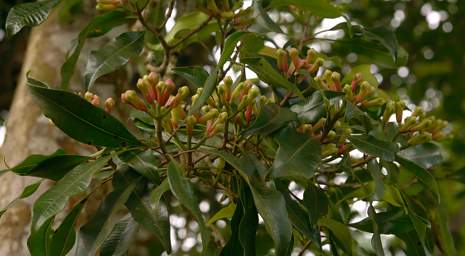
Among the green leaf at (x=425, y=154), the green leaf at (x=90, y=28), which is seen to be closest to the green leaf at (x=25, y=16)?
the green leaf at (x=90, y=28)

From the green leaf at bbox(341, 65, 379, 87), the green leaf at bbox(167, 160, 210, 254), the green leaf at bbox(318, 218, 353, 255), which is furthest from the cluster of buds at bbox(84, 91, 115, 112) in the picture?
the green leaf at bbox(341, 65, 379, 87)

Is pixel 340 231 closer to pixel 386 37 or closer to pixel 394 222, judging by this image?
pixel 394 222

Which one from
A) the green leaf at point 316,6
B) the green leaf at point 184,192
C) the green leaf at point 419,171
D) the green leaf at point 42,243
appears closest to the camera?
the green leaf at point 184,192

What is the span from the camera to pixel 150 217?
0.85 metres

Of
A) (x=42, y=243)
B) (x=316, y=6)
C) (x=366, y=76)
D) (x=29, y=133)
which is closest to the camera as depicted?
(x=42, y=243)

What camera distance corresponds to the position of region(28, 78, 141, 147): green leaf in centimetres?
83

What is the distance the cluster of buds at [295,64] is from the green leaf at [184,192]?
10.4 inches

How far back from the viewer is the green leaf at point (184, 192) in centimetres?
79

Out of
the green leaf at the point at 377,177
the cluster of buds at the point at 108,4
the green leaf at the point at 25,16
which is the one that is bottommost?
the green leaf at the point at 377,177

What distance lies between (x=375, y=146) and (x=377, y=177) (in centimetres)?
4

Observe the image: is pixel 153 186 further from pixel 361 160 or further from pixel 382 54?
pixel 382 54

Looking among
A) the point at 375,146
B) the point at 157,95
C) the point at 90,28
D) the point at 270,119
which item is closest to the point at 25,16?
the point at 90,28

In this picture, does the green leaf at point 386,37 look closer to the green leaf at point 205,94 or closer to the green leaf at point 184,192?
the green leaf at point 205,94

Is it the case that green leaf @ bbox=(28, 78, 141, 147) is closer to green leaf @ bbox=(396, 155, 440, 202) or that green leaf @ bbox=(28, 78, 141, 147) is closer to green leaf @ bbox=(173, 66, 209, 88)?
green leaf @ bbox=(173, 66, 209, 88)
